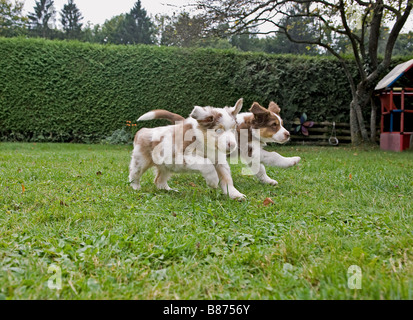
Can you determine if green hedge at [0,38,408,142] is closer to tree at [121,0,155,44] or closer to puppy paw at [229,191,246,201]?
puppy paw at [229,191,246,201]

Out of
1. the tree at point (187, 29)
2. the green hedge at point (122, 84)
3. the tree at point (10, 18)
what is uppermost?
the tree at point (10, 18)

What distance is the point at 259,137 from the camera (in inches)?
205

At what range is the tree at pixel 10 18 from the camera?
3334 cm

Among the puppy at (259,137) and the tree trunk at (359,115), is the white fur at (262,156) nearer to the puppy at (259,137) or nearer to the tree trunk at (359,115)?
the puppy at (259,137)

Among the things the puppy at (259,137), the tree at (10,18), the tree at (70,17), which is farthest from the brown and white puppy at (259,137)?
the tree at (70,17)

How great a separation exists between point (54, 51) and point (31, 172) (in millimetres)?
10719

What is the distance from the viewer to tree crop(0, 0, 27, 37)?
3334 centimetres

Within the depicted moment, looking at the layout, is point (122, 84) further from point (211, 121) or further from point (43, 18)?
point (43, 18)

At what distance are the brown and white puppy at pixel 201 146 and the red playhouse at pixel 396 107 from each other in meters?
10.7

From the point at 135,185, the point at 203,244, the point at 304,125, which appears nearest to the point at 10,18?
the point at 304,125

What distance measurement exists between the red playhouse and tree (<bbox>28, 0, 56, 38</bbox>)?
47.6 m

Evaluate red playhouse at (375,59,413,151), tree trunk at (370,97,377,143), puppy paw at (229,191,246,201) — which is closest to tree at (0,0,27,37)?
tree trunk at (370,97,377,143)
